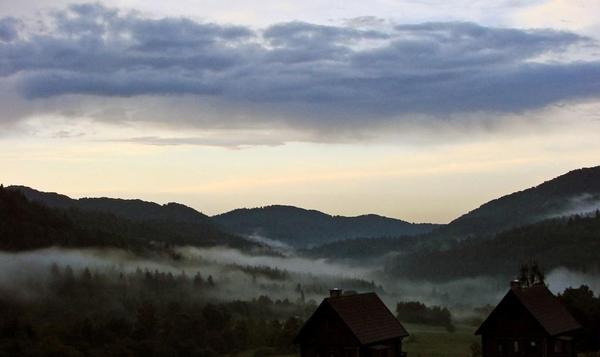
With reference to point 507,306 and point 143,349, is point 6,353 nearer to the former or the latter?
point 143,349

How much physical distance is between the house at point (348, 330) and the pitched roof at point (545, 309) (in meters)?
8.99

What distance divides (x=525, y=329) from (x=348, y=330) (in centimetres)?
1660

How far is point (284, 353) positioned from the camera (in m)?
187

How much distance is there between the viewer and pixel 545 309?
9606 cm

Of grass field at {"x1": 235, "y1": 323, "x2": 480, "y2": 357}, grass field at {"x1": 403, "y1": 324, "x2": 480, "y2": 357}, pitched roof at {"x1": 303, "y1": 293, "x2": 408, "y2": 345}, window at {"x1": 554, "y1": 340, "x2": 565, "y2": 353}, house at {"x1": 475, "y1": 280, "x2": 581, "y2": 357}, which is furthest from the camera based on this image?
grass field at {"x1": 235, "y1": 323, "x2": 480, "y2": 357}

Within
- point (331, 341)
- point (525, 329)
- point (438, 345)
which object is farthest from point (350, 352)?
point (438, 345)

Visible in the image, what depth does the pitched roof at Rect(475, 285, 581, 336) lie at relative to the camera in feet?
307

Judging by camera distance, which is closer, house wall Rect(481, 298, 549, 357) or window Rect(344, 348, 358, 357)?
window Rect(344, 348, 358, 357)

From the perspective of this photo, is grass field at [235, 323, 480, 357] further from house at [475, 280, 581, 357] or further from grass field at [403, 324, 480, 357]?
house at [475, 280, 581, 357]

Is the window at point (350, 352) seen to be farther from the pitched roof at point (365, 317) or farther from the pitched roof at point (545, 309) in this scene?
the pitched roof at point (545, 309)

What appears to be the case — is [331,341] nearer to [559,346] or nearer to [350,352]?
[350,352]

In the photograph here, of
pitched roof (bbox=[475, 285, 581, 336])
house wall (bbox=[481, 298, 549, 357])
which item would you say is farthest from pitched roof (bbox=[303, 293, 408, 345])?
pitched roof (bbox=[475, 285, 581, 336])

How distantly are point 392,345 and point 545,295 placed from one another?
1578 cm

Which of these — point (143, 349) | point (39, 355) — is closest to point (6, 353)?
point (39, 355)
